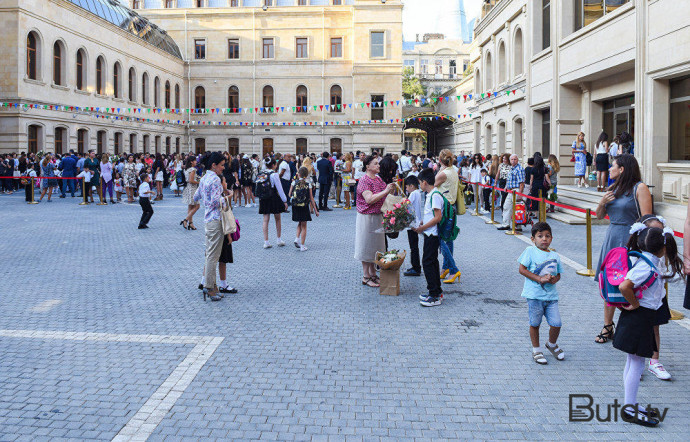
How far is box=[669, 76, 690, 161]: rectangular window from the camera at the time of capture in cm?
1337

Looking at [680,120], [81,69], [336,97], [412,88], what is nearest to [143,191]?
[680,120]

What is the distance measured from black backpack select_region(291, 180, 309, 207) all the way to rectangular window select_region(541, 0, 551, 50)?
13643mm

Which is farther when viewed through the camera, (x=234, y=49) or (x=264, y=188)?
(x=234, y=49)

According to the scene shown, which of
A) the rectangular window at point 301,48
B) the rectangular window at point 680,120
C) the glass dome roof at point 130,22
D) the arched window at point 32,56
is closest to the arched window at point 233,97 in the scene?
the glass dome roof at point 130,22

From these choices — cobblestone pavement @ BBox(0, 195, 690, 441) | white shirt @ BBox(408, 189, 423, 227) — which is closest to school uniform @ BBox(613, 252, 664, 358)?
cobblestone pavement @ BBox(0, 195, 690, 441)

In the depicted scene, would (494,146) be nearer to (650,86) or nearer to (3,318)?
(650,86)

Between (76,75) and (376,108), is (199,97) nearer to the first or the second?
(376,108)

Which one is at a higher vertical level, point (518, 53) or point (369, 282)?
point (518, 53)

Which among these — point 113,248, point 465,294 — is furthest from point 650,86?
point 113,248

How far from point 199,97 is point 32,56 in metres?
21.3

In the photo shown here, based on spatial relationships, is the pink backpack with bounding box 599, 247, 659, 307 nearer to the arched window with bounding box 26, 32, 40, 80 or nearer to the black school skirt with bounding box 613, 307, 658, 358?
the black school skirt with bounding box 613, 307, 658, 358

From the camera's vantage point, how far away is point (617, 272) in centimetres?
456

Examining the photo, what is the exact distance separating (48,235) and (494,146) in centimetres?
2078

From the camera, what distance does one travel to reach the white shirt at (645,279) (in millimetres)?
4352
